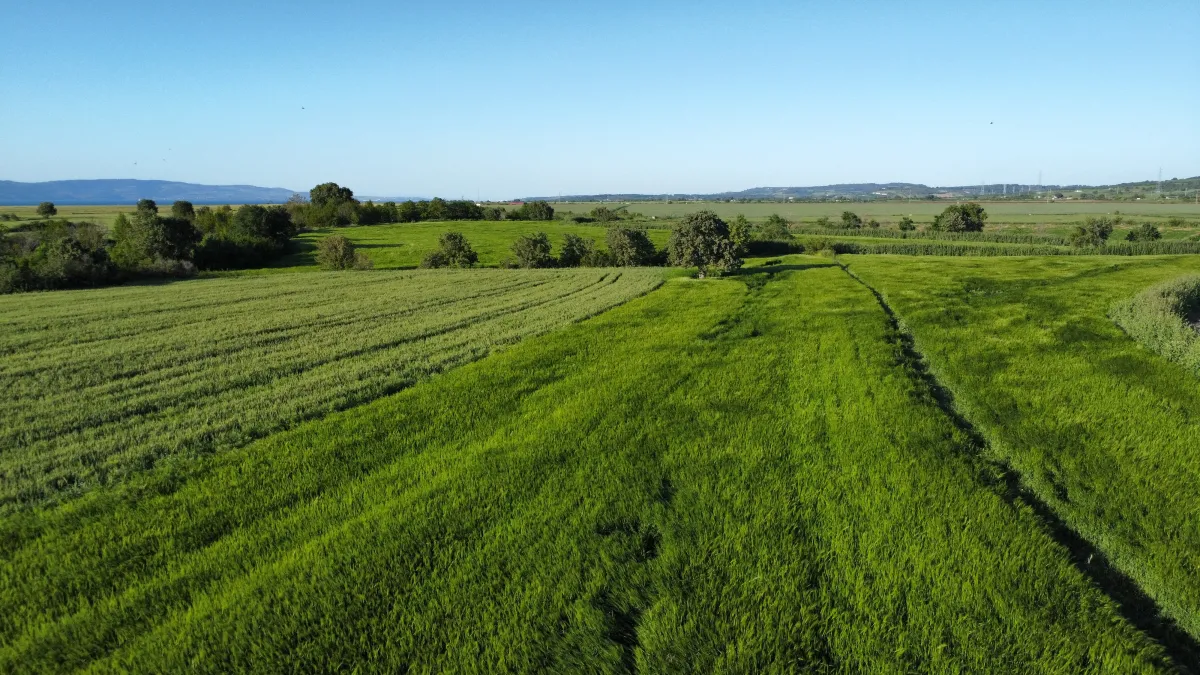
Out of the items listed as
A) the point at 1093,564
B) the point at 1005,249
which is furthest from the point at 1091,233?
the point at 1093,564

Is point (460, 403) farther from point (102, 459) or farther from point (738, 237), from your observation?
point (738, 237)

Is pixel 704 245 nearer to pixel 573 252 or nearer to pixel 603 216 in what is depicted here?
pixel 573 252

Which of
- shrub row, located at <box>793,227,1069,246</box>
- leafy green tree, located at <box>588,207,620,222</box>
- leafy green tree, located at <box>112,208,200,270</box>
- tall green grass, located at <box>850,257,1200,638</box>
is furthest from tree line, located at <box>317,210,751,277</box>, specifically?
leafy green tree, located at <box>588,207,620,222</box>

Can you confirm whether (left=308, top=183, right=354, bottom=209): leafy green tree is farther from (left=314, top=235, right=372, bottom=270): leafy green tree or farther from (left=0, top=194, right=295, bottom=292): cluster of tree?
(left=314, top=235, right=372, bottom=270): leafy green tree

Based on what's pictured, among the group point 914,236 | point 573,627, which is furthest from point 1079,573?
point 914,236

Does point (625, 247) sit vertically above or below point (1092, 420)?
Result: above

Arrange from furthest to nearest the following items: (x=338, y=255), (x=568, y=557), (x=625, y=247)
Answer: (x=625, y=247) < (x=338, y=255) < (x=568, y=557)

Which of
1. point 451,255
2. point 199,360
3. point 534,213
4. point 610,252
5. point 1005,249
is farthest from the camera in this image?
point 534,213
